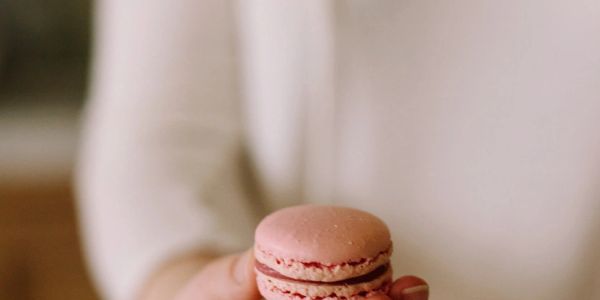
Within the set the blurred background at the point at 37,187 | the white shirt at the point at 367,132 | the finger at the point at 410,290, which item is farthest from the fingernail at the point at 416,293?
the blurred background at the point at 37,187

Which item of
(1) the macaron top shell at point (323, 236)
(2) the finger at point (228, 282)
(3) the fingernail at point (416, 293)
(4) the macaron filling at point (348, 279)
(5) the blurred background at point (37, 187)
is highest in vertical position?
(1) the macaron top shell at point (323, 236)

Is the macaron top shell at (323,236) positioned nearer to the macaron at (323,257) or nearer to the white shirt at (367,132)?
the macaron at (323,257)

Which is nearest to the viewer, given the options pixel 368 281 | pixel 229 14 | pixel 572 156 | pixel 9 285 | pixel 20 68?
pixel 368 281

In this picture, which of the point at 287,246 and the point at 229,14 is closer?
the point at 287,246

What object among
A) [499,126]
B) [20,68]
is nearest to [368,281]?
[499,126]

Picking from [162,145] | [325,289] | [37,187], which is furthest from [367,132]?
[37,187]

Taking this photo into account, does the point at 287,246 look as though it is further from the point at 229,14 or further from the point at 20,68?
the point at 20,68

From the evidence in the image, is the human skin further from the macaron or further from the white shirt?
the white shirt
